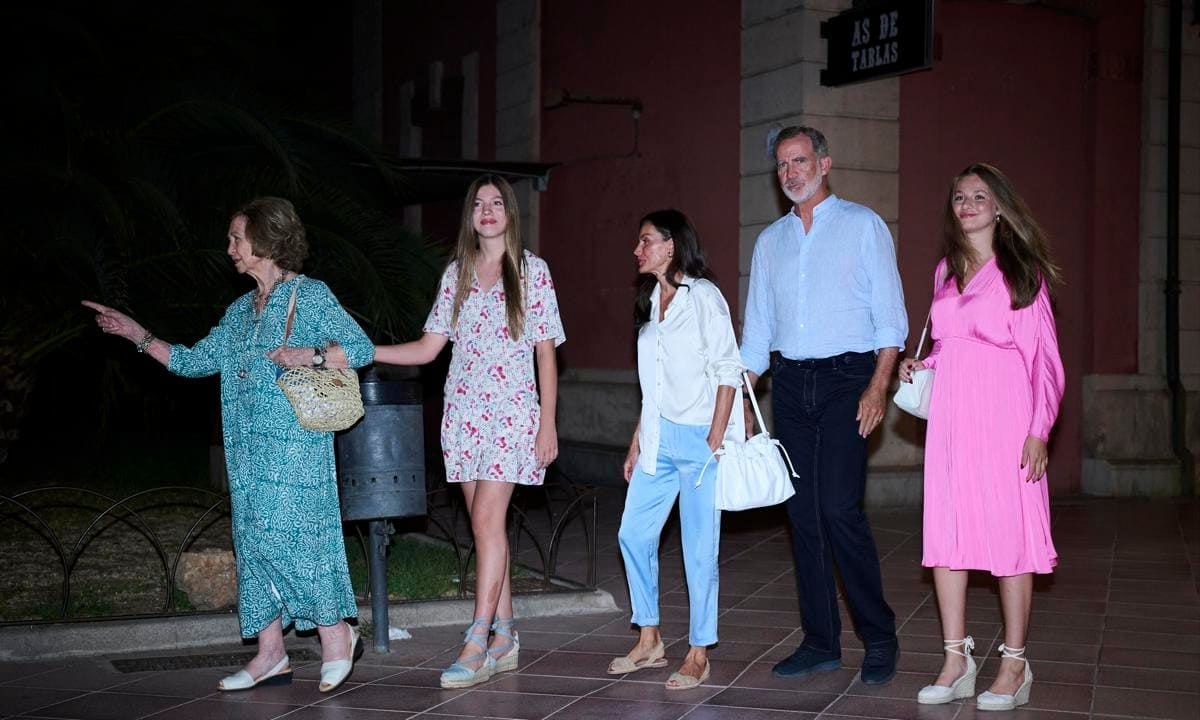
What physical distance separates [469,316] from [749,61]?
252 inches

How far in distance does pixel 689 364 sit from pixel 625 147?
8.12 metres

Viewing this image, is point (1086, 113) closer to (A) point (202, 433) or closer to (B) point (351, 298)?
(B) point (351, 298)

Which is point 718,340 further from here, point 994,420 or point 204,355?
point 204,355

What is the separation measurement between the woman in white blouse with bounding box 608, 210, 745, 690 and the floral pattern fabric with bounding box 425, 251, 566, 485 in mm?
413

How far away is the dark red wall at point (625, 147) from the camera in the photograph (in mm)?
11719

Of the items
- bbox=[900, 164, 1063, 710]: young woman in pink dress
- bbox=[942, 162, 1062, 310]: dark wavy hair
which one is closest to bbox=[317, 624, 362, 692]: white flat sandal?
bbox=[900, 164, 1063, 710]: young woman in pink dress

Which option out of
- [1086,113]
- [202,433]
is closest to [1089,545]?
[1086,113]

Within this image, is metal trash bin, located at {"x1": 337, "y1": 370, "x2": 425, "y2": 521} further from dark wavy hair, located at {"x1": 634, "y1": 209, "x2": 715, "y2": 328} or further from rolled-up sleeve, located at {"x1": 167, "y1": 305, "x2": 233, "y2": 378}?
dark wavy hair, located at {"x1": 634, "y1": 209, "x2": 715, "y2": 328}

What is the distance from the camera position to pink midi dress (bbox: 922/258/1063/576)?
495 centimetres

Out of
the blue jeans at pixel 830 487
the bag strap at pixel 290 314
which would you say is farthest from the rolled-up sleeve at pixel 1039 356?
the bag strap at pixel 290 314

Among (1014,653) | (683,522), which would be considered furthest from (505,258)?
(1014,653)

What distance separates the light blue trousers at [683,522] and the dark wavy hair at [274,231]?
64.0 inches

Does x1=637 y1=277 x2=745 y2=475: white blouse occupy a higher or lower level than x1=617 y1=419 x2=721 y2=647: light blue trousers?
higher

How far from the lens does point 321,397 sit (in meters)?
5.14
